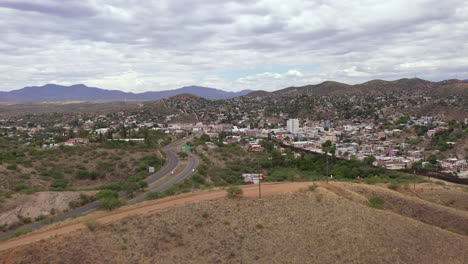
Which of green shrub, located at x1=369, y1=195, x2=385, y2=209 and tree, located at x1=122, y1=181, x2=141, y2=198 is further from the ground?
green shrub, located at x1=369, y1=195, x2=385, y2=209

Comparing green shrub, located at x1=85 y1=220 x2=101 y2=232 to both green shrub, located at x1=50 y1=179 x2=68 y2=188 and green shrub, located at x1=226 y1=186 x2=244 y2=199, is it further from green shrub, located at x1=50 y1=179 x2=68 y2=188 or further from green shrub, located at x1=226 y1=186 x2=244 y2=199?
green shrub, located at x1=50 y1=179 x2=68 y2=188

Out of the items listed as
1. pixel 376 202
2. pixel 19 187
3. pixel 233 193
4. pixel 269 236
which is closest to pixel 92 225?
pixel 269 236

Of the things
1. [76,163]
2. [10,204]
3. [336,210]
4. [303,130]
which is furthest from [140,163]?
[303,130]

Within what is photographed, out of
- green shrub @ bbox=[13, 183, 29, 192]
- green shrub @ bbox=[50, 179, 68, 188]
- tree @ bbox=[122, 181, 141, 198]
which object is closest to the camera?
tree @ bbox=[122, 181, 141, 198]

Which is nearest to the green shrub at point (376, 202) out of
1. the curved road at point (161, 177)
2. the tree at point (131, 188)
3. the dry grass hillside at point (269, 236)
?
the dry grass hillside at point (269, 236)

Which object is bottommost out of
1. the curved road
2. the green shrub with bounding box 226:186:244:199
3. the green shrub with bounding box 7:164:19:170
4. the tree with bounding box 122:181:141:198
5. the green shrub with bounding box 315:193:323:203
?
the curved road

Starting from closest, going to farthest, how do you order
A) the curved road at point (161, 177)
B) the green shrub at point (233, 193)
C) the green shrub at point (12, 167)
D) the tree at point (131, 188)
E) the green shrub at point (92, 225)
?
the green shrub at point (92, 225), the green shrub at point (233, 193), the curved road at point (161, 177), the tree at point (131, 188), the green shrub at point (12, 167)

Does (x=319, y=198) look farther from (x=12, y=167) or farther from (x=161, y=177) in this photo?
(x=12, y=167)

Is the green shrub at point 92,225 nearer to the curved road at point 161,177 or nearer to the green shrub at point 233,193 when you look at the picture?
the green shrub at point 233,193

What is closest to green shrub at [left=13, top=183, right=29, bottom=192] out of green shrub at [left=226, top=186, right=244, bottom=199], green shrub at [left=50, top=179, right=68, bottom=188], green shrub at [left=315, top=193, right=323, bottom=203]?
green shrub at [left=50, top=179, right=68, bottom=188]
